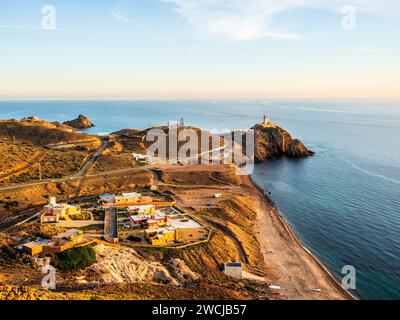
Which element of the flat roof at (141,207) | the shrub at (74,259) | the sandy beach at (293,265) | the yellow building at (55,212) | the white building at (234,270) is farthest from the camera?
the flat roof at (141,207)

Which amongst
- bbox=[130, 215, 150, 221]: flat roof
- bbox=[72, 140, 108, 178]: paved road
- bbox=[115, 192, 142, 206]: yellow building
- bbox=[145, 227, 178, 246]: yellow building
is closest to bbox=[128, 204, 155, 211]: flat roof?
bbox=[115, 192, 142, 206]: yellow building

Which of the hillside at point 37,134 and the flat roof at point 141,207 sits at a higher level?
the hillside at point 37,134

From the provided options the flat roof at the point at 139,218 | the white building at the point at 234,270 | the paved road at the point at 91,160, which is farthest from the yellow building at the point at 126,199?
the white building at the point at 234,270

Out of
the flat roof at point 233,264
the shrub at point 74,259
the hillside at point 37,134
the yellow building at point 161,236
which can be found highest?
the hillside at point 37,134

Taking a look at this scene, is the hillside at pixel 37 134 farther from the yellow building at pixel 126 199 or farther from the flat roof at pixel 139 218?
the flat roof at pixel 139 218

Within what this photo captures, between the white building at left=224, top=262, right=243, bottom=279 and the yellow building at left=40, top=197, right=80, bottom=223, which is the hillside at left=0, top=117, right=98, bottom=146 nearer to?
the yellow building at left=40, top=197, right=80, bottom=223
